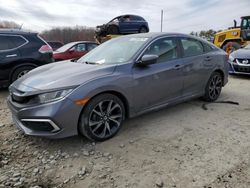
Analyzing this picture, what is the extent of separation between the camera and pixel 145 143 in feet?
11.0

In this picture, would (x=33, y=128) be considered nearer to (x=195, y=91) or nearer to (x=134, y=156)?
(x=134, y=156)

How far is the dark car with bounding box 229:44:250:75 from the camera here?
7.40 meters

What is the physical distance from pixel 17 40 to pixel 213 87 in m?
4.97

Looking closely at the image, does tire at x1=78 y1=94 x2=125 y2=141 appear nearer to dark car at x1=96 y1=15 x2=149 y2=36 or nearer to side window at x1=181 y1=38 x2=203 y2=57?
side window at x1=181 y1=38 x2=203 y2=57

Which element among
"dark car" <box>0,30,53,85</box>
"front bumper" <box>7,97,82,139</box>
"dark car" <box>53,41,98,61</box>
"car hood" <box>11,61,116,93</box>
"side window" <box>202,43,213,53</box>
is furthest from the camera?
"dark car" <box>53,41,98,61</box>

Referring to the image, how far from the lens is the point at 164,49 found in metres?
4.11

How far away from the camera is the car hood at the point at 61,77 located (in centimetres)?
307

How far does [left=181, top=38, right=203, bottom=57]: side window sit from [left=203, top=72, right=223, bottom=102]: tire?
653 mm

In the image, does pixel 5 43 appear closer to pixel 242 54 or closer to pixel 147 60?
pixel 147 60

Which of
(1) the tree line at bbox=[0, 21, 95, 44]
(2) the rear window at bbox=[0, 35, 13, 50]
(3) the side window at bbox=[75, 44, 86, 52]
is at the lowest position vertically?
(3) the side window at bbox=[75, 44, 86, 52]

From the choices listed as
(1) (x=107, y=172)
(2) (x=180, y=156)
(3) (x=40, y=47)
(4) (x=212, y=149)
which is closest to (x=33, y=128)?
(1) (x=107, y=172)

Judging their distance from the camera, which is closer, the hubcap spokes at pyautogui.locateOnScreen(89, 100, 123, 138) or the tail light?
the hubcap spokes at pyautogui.locateOnScreen(89, 100, 123, 138)

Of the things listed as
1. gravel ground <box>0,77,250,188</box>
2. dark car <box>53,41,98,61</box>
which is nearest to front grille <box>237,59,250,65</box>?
gravel ground <box>0,77,250,188</box>

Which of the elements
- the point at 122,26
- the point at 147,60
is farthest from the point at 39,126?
the point at 122,26
